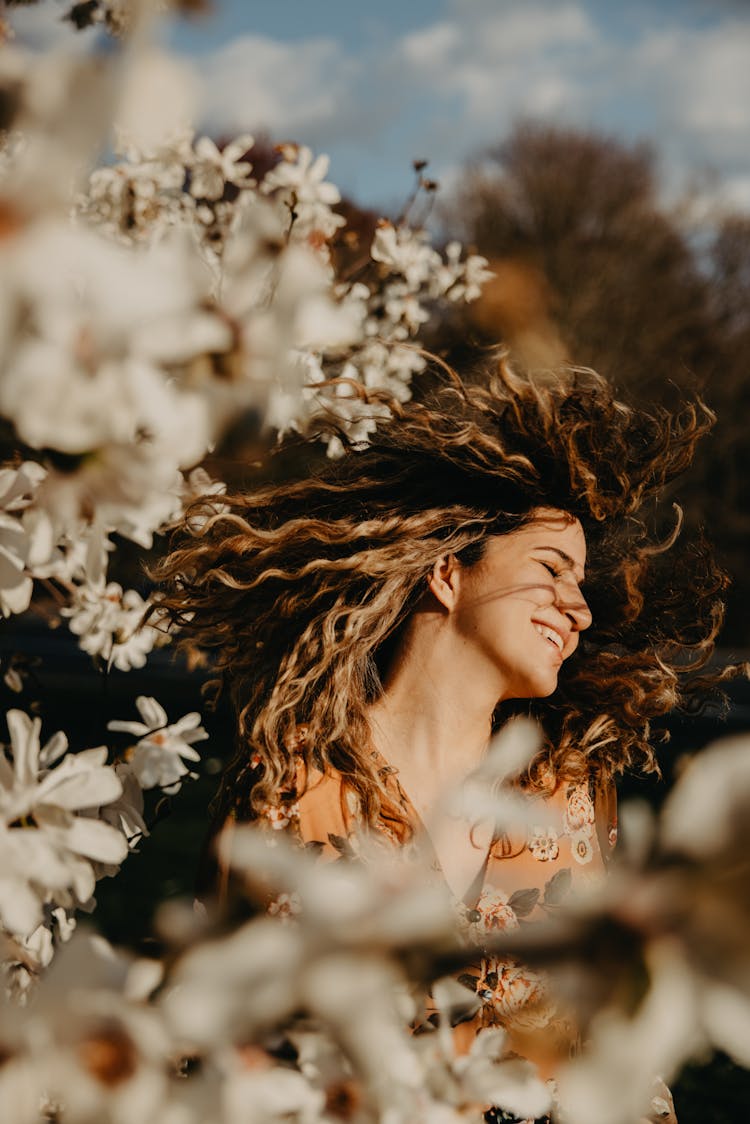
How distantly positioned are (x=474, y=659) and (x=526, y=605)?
156 millimetres

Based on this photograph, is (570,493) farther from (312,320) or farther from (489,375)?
(312,320)

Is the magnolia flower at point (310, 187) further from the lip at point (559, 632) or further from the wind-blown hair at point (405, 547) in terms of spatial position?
the lip at point (559, 632)

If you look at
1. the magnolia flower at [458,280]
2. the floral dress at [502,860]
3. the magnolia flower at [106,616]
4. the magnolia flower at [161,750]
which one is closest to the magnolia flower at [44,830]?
the magnolia flower at [161,750]

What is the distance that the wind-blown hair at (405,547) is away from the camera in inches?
92.8

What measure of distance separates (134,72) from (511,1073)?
75cm

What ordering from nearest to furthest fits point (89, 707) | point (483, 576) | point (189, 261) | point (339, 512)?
point (189, 261) < point (483, 576) < point (339, 512) < point (89, 707)

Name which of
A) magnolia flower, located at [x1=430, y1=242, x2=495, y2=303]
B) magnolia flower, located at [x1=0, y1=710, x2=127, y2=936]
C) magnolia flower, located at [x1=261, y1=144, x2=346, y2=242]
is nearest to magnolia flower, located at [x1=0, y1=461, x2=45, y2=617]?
magnolia flower, located at [x1=0, y1=710, x2=127, y2=936]

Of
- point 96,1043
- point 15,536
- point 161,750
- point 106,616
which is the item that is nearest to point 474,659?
point 161,750

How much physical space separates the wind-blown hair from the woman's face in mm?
50

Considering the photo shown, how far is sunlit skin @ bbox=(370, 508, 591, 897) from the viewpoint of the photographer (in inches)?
88.3

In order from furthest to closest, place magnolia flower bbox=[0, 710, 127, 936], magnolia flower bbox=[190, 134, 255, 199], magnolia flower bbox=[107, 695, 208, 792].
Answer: magnolia flower bbox=[190, 134, 255, 199], magnolia flower bbox=[107, 695, 208, 792], magnolia flower bbox=[0, 710, 127, 936]

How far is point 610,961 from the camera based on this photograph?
0.57 meters

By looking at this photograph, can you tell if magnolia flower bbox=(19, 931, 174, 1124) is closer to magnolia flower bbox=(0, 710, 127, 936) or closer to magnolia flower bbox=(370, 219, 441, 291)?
magnolia flower bbox=(0, 710, 127, 936)

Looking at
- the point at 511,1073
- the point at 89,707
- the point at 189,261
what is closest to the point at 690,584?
the point at 511,1073
